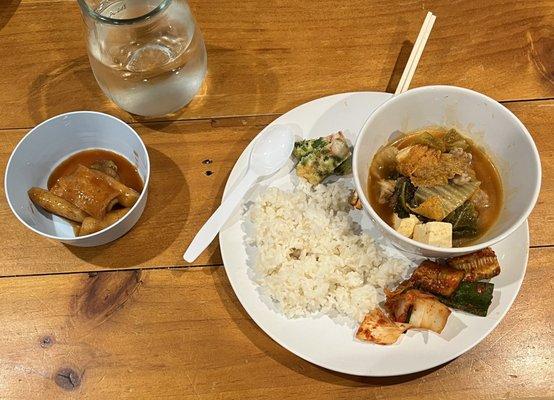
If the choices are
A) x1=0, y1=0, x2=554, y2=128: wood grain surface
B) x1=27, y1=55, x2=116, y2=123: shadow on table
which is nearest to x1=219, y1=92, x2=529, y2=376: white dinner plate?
x1=0, y1=0, x2=554, y2=128: wood grain surface

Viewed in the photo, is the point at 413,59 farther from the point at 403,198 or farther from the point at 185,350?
the point at 185,350

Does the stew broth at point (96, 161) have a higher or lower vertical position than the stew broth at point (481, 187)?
lower

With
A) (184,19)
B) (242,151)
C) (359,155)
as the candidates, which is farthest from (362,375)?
(184,19)

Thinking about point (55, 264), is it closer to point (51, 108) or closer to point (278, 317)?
point (51, 108)

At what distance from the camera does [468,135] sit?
130 cm

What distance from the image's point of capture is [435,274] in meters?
1.22

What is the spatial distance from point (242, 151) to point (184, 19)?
13.9 inches

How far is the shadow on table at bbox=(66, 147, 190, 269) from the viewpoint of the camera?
1.40m

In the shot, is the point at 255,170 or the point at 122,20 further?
the point at 255,170

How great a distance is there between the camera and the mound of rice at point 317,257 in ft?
4.02

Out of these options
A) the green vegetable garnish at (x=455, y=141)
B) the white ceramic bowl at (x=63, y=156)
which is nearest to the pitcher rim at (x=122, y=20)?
the white ceramic bowl at (x=63, y=156)

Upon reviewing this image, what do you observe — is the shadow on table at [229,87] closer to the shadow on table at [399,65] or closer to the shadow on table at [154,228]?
the shadow on table at [154,228]

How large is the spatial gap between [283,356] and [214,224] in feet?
1.08

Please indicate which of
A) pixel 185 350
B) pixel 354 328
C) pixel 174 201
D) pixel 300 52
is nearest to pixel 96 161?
pixel 174 201
